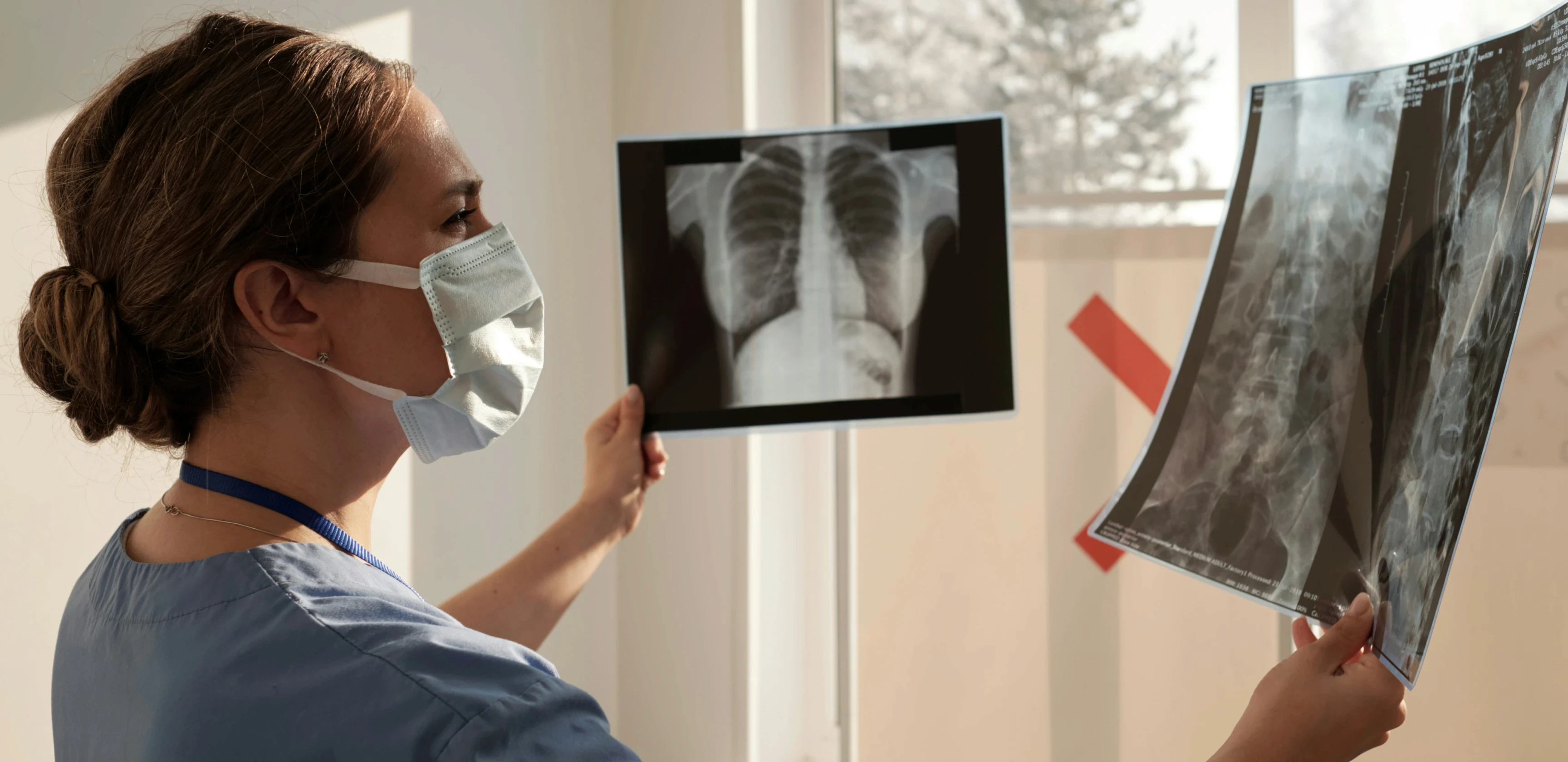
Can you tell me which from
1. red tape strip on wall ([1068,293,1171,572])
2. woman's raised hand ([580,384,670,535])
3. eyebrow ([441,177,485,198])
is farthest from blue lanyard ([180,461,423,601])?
red tape strip on wall ([1068,293,1171,572])

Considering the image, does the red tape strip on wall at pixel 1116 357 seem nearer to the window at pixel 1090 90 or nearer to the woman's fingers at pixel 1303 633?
the window at pixel 1090 90

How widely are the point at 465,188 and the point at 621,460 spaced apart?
47cm

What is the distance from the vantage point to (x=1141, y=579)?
1.81 meters

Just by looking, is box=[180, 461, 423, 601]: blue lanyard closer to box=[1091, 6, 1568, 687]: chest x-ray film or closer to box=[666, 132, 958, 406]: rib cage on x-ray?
box=[666, 132, 958, 406]: rib cage on x-ray

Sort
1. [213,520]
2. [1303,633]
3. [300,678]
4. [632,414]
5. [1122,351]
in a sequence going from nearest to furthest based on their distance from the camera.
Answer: [300,678]
[213,520]
[1303,633]
[632,414]
[1122,351]

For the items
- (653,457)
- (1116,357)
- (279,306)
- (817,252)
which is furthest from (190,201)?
(1116,357)

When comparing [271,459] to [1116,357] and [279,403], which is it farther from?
[1116,357]

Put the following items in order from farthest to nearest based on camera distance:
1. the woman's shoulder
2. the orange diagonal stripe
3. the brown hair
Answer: the orange diagonal stripe → the brown hair → the woman's shoulder

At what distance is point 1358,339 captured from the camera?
102 centimetres

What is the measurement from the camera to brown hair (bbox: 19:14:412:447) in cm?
81

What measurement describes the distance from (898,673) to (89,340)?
1.46m

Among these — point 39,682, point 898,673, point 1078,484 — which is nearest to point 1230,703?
point 1078,484

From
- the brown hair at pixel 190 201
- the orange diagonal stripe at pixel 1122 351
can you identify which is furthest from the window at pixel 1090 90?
the brown hair at pixel 190 201

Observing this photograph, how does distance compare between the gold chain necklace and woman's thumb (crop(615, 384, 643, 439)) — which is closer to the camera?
the gold chain necklace
